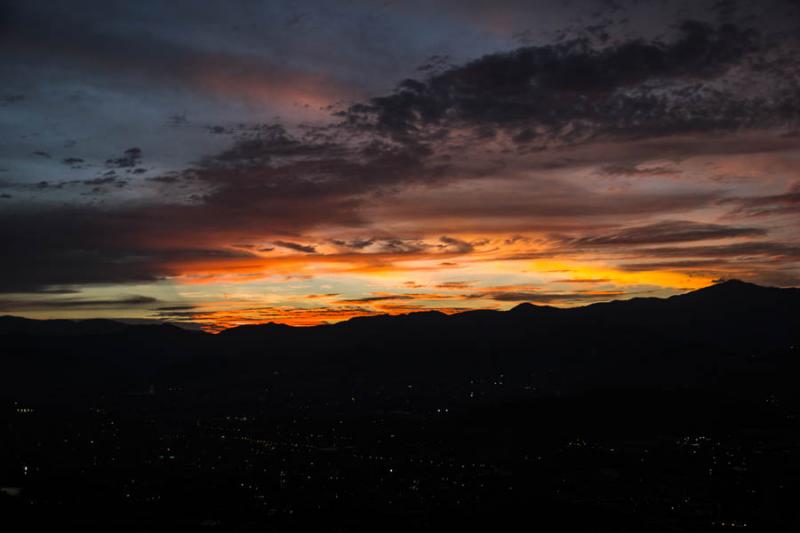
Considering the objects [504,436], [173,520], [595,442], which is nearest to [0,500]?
[173,520]

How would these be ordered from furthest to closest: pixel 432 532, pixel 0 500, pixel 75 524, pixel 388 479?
pixel 388 479, pixel 0 500, pixel 75 524, pixel 432 532

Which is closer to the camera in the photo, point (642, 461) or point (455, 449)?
point (642, 461)

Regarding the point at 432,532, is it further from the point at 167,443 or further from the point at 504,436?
the point at 167,443

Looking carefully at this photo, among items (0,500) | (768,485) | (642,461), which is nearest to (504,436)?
(642,461)

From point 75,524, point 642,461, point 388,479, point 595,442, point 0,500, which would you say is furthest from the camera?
point 595,442

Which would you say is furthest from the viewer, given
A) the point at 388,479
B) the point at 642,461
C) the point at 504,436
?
the point at 504,436

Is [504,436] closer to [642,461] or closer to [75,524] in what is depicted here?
[642,461]

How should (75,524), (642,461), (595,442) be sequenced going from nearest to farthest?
(75,524), (642,461), (595,442)

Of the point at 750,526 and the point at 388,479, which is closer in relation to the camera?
the point at 750,526
